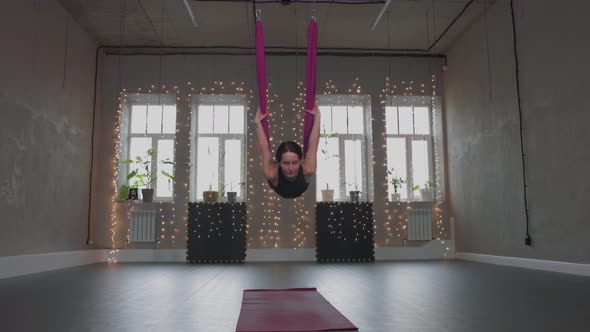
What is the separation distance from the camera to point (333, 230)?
790cm

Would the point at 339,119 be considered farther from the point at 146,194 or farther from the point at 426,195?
the point at 146,194

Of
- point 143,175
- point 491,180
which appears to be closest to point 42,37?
point 143,175

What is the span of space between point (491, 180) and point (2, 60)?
6.62 metres

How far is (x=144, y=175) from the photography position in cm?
807

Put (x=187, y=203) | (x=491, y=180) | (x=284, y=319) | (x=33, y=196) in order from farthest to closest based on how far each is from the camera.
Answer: (x=187, y=203), (x=491, y=180), (x=33, y=196), (x=284, y=319)

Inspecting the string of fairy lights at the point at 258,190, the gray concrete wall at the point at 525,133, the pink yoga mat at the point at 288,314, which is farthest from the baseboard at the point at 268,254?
the pink yoga mat at the point at 288,314

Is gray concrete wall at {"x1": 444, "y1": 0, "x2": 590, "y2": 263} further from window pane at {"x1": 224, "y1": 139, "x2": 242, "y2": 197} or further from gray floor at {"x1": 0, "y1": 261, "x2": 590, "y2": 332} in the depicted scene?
window pane at {"x1": 224, "y1": 139, "x2": 242, "y2": 197}

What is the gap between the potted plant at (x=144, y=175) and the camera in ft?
26.2

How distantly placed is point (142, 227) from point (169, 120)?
2.04 meters

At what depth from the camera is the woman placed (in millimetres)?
3775

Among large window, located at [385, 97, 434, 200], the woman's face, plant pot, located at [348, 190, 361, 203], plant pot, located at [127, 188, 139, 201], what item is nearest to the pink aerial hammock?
the woman's face

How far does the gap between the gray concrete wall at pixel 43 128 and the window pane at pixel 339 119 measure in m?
4.34

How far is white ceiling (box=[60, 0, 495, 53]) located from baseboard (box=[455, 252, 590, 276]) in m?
3.70

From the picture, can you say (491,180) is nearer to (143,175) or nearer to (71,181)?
(143,175)
